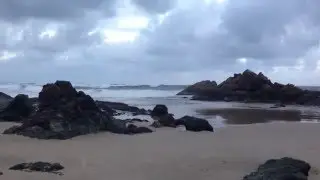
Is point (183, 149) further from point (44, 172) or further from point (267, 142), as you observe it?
point (44, 172)

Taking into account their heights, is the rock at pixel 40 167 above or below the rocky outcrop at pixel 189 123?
below

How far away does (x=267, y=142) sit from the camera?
47.7 feet

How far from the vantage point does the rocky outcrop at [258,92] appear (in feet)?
155

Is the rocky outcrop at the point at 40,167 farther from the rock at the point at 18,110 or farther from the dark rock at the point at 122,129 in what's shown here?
the rock at the point at 18,110

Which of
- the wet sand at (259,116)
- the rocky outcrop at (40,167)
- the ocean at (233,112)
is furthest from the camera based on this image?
the ocean at (233,112)

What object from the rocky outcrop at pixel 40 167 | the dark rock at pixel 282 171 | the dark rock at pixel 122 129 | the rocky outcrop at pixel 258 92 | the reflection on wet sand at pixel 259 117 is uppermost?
the rocky outcrop at pixel 258 92

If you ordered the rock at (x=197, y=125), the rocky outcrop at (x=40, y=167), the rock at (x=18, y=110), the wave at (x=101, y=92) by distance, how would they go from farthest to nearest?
the wave at (x=101, y=92)
the rock at (x=18, y=110)
the rock at (x=197, y=125)
the rocky outcrop at (x=40, y=167)

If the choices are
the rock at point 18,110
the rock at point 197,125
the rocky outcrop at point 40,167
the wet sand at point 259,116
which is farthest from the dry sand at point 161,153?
the wet sand at point 259,116

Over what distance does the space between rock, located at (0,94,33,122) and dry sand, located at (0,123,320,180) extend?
21.8 ft

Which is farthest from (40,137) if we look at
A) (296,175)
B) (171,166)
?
(296,175)

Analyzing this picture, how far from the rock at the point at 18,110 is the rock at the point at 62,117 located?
3.20 m

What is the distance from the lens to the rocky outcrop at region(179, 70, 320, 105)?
47156 millimetres

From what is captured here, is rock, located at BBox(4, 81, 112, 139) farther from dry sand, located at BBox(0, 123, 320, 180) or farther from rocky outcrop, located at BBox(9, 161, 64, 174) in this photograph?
rocky outcrop, located at BBox(9, 161, 64, 174)

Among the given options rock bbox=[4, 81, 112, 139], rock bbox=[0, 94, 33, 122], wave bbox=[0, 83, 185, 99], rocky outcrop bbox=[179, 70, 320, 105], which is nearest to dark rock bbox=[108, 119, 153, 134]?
rock bbox=[4, 81, 112, 139]
